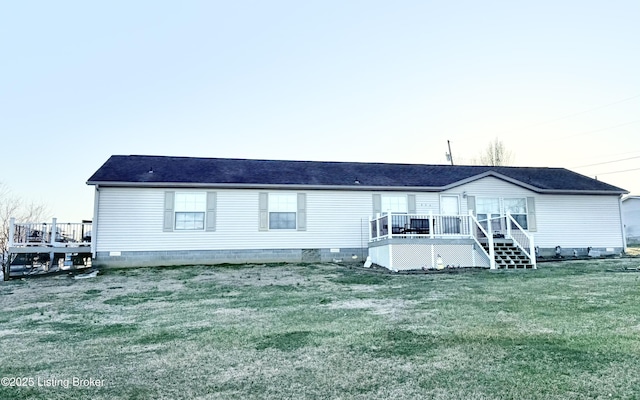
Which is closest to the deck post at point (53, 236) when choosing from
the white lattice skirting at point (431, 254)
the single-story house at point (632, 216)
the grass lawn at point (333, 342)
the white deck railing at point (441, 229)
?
the grass lawn at point (333, 342)

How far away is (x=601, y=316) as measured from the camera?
18.5 feet

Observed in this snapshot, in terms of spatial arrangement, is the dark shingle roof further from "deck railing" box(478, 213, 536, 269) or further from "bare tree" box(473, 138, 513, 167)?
"bare tree" box(473, 138, 513, 167)

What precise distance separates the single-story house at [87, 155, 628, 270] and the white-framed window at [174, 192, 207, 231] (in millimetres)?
36

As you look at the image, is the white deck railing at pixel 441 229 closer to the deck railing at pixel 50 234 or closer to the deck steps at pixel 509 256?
the deck steps at pixel 509 256

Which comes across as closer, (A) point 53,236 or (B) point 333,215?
(A) point 53,236

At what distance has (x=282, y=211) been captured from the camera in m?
15.5

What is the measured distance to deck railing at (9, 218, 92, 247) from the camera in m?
14.0

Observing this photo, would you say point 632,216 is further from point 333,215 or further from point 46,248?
point 46,248

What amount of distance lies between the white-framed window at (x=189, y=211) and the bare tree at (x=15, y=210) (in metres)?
12.4

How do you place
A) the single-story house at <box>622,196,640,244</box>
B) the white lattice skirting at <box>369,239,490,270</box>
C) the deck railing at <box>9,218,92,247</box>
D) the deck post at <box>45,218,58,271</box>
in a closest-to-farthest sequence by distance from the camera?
the white lattice skirting at <box>369,239,490,270</box>
the deck railing at <box>9,218,92,247</box>
the deck post at <box>45,218,58,271</box>
the single-story house at <box>622,196,640,244</box>

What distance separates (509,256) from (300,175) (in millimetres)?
8187

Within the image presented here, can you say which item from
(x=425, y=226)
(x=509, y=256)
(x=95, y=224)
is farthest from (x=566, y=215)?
(x=95, y=224)

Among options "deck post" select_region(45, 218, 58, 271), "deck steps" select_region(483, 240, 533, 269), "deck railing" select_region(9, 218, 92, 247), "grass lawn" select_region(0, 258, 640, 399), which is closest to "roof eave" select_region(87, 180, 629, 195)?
"deck post" select_region(45, 218, 58, 271)

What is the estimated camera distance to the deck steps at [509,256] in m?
12.9
